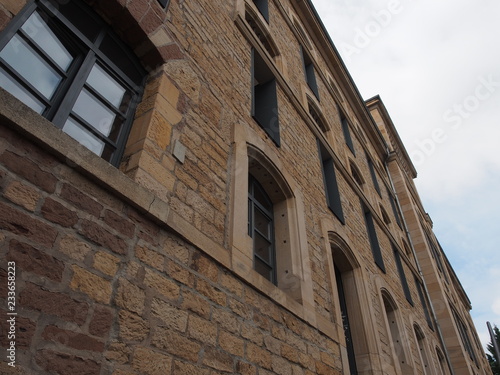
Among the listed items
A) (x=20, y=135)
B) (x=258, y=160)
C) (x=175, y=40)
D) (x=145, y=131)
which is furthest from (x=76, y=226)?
(x=258, y=160)

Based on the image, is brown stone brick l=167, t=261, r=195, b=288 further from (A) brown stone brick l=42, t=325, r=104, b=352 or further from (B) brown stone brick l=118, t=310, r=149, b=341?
(A) brown stone brick l=42, t=325, r=104, b=352

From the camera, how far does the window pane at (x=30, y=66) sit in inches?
93.9

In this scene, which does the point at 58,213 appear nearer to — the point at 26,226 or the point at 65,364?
the point at 26,226

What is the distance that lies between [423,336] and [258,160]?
788cm

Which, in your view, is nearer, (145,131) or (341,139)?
(145,131)

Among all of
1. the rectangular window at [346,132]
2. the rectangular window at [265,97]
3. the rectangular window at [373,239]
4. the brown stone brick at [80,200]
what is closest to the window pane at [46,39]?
the brown stone brick at [80,200]

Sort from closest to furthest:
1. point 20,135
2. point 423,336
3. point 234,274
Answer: point 20,135 < point 234,274 < point 423,336

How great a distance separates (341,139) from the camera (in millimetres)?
10094

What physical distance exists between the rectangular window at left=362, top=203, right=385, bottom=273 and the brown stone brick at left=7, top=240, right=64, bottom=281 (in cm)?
747

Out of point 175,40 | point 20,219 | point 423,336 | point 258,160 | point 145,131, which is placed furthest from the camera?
point 423,336

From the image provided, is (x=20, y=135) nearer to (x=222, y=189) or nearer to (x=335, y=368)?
(x=222, y=189)

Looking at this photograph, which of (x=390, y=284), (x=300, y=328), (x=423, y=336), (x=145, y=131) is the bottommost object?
(x=300, y=328)

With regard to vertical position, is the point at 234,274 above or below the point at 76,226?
above

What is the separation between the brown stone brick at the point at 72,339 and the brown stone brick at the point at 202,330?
705 mm
